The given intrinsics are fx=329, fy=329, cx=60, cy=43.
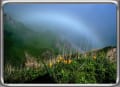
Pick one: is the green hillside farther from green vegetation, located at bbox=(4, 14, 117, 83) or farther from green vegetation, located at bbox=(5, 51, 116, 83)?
green vegetation, located at bbox=(5, 51, 116, 83)

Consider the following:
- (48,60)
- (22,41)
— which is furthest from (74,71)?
(22,41)

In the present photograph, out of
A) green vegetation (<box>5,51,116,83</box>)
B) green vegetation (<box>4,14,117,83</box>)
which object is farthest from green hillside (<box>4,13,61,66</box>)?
green vegetation (<box>5,51,116,83</box>)

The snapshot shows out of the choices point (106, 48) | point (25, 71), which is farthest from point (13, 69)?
point (106, 48)

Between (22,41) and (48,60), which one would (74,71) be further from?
(22,41)

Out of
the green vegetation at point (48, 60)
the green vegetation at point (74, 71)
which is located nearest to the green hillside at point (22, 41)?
the green vegetation at point (48, 60)

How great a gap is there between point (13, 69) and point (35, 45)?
337mm

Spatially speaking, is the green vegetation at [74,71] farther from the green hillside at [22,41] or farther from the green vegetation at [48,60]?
the green hillside at [22,41]

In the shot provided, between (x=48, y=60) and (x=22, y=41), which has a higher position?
(x=22, y=41)

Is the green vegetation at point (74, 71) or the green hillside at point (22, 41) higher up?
the green hillside at point (22, 41)

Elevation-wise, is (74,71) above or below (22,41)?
below

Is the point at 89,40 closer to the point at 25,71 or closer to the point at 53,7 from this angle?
the point at 53,7

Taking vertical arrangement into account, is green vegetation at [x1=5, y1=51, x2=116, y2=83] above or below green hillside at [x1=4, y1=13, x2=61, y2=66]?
below

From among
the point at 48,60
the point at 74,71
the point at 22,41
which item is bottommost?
the point at 74,71

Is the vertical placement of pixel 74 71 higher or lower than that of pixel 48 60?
lower
